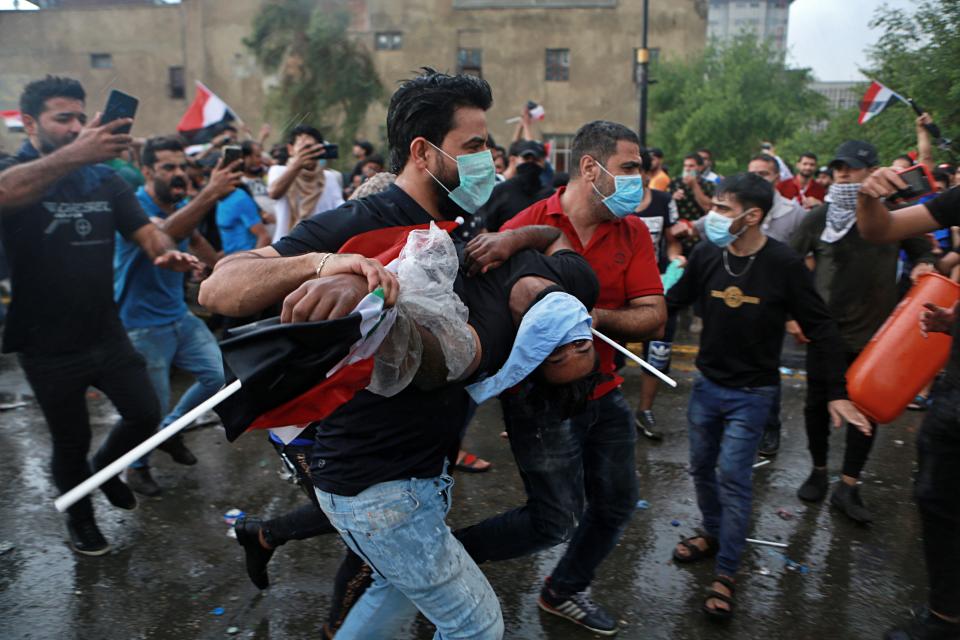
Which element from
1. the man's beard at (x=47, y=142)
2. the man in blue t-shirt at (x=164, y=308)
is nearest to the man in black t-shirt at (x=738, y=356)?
the man in blue t-shirt at (x=164, y=308)

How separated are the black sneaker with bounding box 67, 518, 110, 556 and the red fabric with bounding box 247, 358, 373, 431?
8.33 feet

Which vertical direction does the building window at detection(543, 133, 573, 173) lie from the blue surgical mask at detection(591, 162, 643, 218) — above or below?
above

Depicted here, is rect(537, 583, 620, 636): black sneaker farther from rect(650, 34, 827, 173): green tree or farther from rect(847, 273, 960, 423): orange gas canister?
rect(650, 34, 827, 173): green tree

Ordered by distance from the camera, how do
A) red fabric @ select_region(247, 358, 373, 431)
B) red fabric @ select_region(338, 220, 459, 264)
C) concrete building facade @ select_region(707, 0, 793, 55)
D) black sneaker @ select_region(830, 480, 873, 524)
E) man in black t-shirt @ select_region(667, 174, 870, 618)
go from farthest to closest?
concrete building facade @ select_region(707, 0, 793, 55)
black sneaker @ select_region(830, 480, 873, 524)
man in black t-shirt @ select_region(667, 174, 870, 618)
red fabric @ select_region(338, 220, 459, 264)
red fabric @ select_region(247, 358, 373, 431)

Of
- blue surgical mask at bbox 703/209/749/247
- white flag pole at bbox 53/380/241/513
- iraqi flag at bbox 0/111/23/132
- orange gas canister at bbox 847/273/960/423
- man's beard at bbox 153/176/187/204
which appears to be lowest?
orange gas canister at bbox 847/273/960/423

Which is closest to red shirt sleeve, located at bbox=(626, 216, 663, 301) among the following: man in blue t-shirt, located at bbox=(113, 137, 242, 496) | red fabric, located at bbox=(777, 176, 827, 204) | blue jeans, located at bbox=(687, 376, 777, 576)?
blue jeans, located at bbox=(687, 376, 777, 576)

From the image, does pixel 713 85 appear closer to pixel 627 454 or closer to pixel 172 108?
pixel 172 108

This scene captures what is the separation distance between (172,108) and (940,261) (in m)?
32.7

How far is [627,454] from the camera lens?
297cm

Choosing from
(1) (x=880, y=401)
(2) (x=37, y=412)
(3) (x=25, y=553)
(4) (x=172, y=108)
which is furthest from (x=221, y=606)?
(4) (x=172, y=108)

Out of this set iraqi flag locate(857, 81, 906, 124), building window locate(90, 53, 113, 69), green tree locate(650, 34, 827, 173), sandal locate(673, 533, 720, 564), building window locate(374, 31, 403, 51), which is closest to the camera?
sandal locate(673, 533, 720, 564)

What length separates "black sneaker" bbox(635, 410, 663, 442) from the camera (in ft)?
16.9

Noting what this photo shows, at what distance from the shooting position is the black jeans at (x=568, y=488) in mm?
2639

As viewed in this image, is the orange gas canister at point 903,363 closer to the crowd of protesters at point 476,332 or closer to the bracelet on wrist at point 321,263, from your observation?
the crowd of protesters at point 476,332
